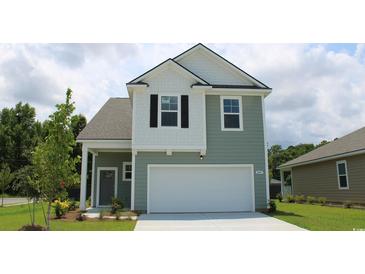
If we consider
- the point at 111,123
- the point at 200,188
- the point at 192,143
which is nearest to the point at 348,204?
the point at 200,188

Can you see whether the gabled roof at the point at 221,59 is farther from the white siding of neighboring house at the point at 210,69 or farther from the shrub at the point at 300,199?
the shrub at the point at 300,199

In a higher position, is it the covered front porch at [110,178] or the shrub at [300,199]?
the covered front porch at [110,178]

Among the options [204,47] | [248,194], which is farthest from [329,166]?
[204,47]

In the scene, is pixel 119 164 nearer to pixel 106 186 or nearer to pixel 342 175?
pixel 106 186

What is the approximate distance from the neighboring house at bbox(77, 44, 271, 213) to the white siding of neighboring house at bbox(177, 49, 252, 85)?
30 cm

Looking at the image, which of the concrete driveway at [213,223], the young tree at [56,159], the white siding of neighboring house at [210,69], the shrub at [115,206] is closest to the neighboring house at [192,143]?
the white siding of neighboring house at [210,69]

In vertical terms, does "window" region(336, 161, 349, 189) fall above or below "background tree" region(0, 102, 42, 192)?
below

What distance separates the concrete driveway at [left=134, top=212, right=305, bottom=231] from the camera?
10.6m

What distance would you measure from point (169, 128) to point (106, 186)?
627 centimetres

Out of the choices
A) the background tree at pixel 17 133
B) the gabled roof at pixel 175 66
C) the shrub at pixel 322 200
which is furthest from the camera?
the background tree at pixel 17 133

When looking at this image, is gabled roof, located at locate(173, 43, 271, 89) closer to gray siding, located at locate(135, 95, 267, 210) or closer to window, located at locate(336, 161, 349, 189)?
gray siding, located at locate(135, 95, 267, 210)

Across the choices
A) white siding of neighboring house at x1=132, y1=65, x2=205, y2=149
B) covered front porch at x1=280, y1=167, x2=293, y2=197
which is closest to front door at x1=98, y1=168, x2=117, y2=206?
white siding of neighboring house at x1=132, y1=65, x2=205, y2=149

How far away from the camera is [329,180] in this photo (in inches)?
835

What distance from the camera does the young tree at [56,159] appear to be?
946 centimetres
